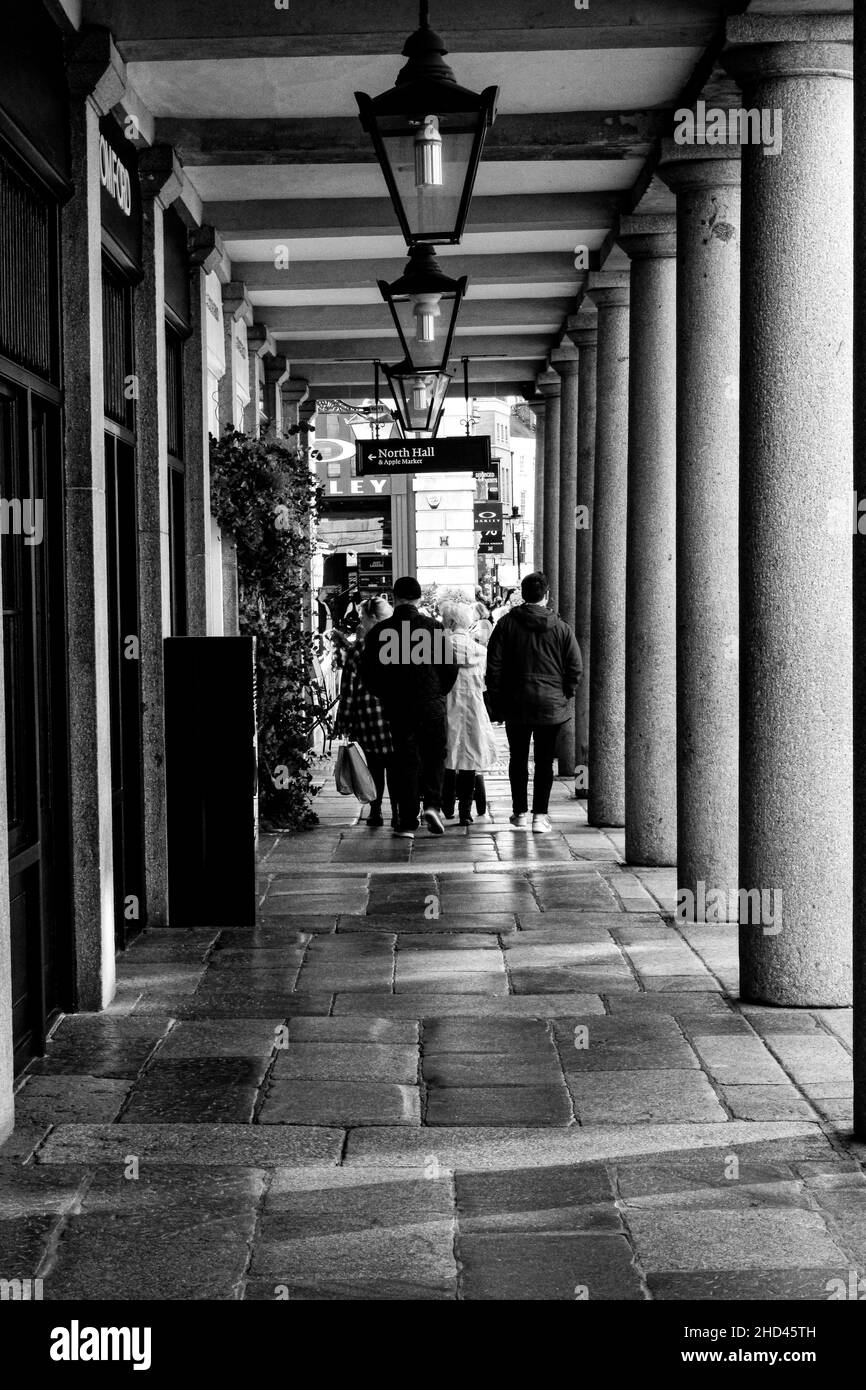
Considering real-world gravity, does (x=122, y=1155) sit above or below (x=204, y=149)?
below

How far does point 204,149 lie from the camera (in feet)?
27.0

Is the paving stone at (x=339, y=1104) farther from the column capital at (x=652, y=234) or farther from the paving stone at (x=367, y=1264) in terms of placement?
the column capital at (x=652, y=234)

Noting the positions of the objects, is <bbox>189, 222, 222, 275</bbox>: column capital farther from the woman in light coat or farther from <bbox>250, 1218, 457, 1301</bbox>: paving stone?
<bbox>250, 1218, 457, 1301</bbox>: paving stone

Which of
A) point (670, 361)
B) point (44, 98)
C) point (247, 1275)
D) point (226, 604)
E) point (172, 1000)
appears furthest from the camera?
point (226, 604)

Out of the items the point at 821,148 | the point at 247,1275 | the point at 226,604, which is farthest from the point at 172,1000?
the point at 226,604

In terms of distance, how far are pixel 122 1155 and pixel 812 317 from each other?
3.76 m

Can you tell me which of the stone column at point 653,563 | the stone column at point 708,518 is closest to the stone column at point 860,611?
the stone column at point 708,518

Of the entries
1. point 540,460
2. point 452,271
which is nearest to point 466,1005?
point 452,271

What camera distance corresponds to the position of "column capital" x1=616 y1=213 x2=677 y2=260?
9398mm

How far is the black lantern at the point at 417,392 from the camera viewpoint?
10.4m

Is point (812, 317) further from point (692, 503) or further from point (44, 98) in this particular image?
point (44, 98)

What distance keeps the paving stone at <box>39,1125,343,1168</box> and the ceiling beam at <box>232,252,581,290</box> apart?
27.0ft

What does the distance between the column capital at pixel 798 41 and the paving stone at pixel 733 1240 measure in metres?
4.09
